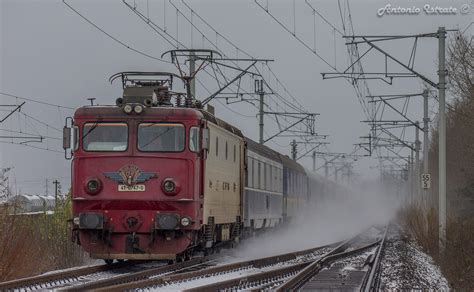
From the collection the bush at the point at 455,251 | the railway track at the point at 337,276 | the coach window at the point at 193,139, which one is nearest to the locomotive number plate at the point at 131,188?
the coach window at the point at 193,139

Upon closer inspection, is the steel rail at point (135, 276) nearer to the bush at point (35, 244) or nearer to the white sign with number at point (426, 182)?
the bush at point (35, 244)

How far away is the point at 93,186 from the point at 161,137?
1.77 m

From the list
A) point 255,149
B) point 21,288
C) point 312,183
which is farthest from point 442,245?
point 312,183

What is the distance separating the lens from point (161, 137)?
59.3 ft

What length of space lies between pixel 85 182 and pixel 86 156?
22.3 inches

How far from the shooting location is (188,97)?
19.9 metres

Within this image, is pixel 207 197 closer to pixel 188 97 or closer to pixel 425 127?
pixel 188 97

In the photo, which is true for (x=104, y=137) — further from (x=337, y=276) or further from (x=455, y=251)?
(x=455, y=251)

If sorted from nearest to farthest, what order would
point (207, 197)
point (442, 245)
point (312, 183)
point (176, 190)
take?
point (176, 190)
point (207, 197)
point (442, 245)
point (312, 183)

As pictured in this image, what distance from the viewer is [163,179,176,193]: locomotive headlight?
17.6 metres

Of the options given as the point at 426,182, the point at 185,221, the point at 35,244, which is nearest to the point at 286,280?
the point at 185,221

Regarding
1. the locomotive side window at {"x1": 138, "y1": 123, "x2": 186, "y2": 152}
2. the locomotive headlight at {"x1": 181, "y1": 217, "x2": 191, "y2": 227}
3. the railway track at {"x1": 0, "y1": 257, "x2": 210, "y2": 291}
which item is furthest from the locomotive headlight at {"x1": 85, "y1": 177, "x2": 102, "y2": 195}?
the locomotive headlight at {"x1": 181, "y1": 217, "x2": 191, "y2": 227}

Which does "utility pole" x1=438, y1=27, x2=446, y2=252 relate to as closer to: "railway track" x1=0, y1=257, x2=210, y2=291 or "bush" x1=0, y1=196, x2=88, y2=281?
"railway track" x1=0, y1=257, x2=210, y2=291

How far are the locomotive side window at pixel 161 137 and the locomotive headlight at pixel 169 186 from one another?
73 centimetres
